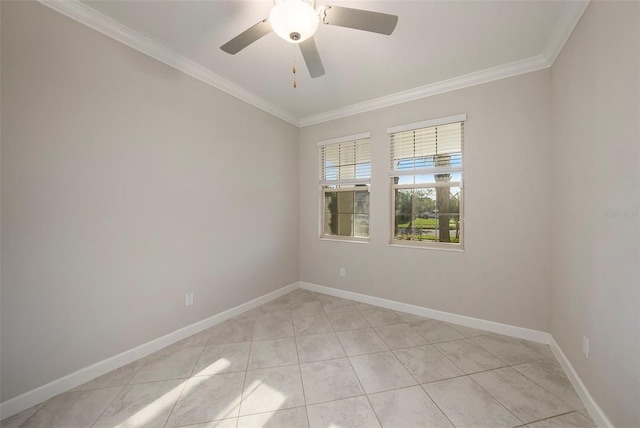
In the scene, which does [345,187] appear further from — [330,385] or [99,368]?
[99,368]

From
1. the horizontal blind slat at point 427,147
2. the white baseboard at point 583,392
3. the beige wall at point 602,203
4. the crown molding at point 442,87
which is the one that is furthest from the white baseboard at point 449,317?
the crown molding at point 442,87

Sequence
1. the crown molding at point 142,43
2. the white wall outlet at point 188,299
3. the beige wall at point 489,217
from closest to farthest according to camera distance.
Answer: the crown molding at point 142,43 → the beige wall at point 489,217 → the white wall outlet at point 188,299

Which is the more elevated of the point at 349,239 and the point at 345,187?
the point at 345,187

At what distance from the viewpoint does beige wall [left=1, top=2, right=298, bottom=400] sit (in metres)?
1.44

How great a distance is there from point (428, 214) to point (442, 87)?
1.46 meters

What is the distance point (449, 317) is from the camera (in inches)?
103

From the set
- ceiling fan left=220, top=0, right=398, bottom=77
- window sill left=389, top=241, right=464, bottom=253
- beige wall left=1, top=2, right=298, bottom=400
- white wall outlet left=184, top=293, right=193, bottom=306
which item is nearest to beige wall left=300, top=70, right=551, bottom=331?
window sill left=389, top=241, right=464, bottom=253

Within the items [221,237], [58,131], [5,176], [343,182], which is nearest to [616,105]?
[343,182]

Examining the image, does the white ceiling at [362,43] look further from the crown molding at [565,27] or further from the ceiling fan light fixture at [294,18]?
the ceiling fan light fixture at [294,18]

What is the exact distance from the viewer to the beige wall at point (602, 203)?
1.13m

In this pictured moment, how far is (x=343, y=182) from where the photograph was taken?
3.44 m

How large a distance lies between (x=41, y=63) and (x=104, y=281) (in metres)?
1.54

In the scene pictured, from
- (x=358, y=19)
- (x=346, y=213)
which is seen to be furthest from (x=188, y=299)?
(x=358, y=19)

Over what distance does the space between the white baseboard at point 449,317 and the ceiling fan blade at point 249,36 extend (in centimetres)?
300
